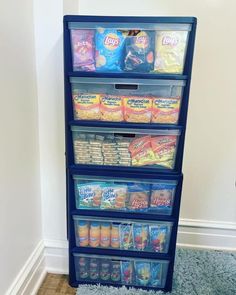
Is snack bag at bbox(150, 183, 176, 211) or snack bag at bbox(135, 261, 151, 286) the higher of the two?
snack bag at bbox(150, 183, 176, 211)

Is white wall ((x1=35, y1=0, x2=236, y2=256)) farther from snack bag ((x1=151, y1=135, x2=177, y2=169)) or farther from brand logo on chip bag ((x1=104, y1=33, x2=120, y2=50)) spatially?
snack bag ((x1=151, y1=135, x2=177, y2=169))

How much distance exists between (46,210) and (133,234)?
49 centimetres

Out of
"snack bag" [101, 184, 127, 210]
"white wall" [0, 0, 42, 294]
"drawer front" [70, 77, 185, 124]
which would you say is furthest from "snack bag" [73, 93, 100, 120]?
"snack bag" [101, 184, 127, 210]

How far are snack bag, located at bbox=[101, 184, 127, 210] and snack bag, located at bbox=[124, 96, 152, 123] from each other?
1.11 ft

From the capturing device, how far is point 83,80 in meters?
1.23

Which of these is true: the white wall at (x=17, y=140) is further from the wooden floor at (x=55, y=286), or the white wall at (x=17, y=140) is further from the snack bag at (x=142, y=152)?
the snack bag at (x=142, y=152)

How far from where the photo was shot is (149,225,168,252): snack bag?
4.54ft

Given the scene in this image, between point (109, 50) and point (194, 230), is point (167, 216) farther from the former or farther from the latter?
point (109, 50)

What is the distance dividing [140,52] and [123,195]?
0.67m

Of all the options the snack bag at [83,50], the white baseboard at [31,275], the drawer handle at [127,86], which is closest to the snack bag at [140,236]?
the white baseboard at [31,275]

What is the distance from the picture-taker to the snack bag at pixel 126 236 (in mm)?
1399

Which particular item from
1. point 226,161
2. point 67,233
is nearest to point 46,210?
point 67,233

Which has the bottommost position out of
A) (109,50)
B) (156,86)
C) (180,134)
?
(180,134)

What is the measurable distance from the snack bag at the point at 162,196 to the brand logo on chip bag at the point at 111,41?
65 centimetres
